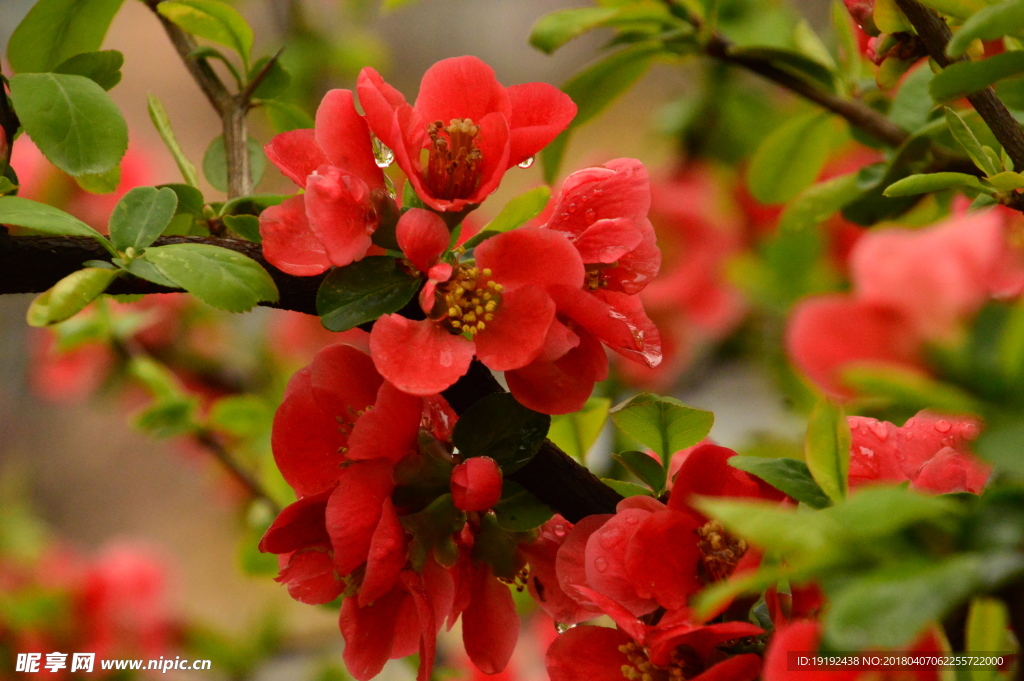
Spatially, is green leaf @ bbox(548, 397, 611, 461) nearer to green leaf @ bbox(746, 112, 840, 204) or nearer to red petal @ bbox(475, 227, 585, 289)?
red petal @ bbox(475, 227, 585, 289)

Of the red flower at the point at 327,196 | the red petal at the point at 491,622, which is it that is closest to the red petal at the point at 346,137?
the red flower at the point at 327,196

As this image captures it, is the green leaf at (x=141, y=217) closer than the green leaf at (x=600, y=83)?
Yes

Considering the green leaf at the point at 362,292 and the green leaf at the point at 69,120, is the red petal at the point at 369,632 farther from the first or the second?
the green leaf at the point at 69,120

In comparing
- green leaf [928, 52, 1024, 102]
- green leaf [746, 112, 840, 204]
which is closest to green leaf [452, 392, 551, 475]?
green leaf [928, 52, 1024, 102]

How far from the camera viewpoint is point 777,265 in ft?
3.94

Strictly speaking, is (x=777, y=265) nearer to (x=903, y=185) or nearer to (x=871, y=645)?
(x=903, y=185)

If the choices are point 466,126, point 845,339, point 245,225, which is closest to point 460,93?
point 466,126

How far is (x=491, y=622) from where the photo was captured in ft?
1.38

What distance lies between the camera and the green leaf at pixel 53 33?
1.52ft

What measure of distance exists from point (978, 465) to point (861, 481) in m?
0.05

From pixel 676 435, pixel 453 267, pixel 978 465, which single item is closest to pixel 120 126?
pixel 453 267

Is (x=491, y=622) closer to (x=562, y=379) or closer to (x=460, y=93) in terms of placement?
(x=562, y=379)

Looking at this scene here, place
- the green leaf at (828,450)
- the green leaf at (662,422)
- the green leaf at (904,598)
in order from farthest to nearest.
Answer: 1. the green leaf at (662,422)
2. the green leaf at (828,450)
3. the green leaf at (904,598)

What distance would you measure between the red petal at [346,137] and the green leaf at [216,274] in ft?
0.20
